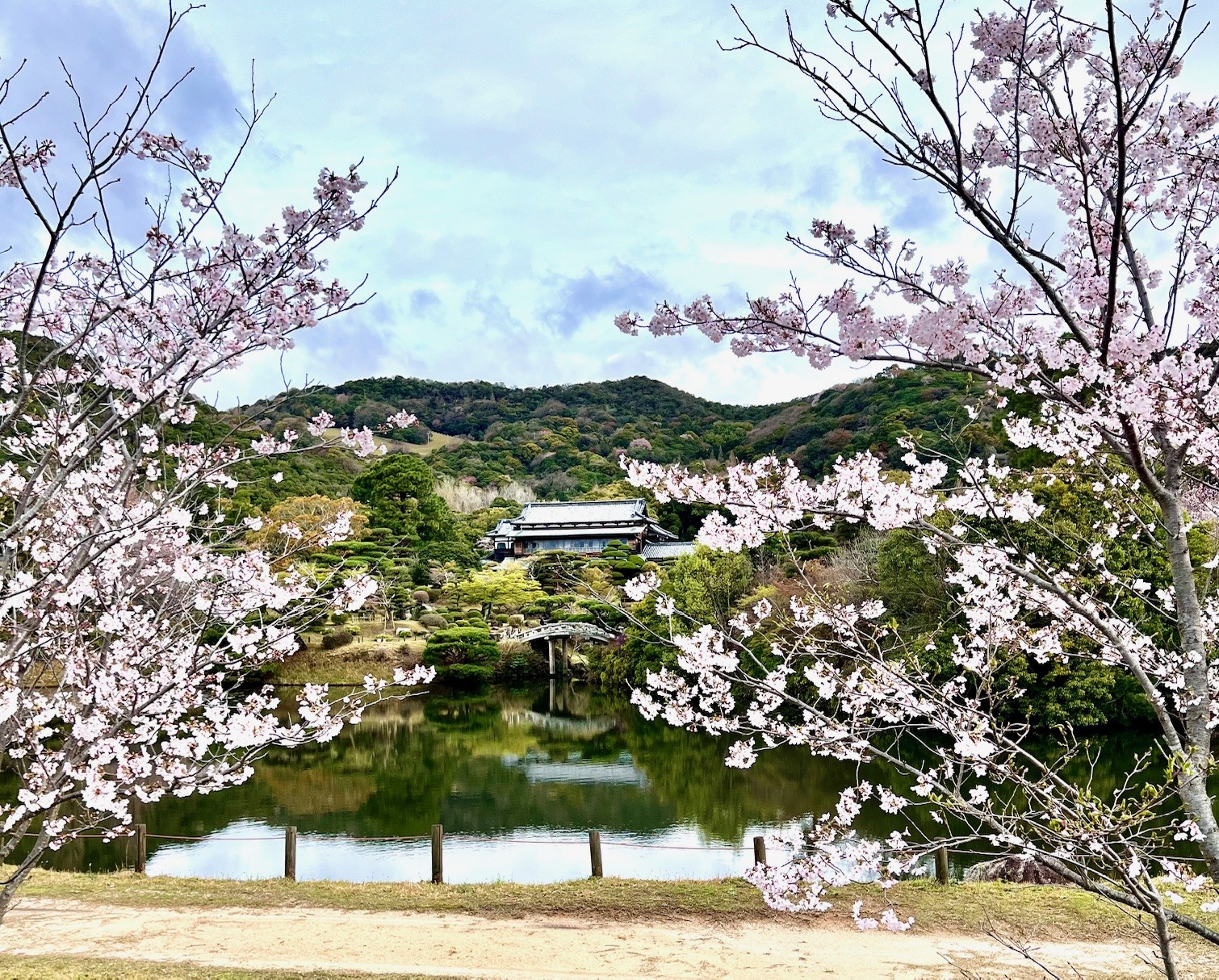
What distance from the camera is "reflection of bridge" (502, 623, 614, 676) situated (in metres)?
22.1

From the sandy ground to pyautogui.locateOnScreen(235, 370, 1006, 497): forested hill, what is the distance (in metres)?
14.6

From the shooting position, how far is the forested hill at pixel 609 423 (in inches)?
1250

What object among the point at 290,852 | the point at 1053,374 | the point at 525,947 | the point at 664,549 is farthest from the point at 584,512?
the point at 1053,374

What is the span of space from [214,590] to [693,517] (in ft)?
96.4

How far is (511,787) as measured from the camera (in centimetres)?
1228

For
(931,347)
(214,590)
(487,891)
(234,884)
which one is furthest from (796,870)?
(234,884)

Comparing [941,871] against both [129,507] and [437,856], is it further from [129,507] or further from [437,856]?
[129,507]

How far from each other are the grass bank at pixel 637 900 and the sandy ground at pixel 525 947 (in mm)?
176

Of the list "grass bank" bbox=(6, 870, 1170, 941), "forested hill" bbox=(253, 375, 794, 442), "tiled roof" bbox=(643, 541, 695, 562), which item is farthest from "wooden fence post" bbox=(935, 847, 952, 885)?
"forested hill" bbox=(253, 375, 794, 442)

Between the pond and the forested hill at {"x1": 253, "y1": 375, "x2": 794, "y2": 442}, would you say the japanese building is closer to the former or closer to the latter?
the pond

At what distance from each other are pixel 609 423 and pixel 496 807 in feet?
163

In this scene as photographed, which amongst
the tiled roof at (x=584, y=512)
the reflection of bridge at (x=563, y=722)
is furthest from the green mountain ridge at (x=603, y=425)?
the reflection of bridge at (x=563, y=722)

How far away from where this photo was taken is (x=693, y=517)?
3281 cm

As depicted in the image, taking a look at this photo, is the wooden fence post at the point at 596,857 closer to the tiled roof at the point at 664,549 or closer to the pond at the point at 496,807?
the pond at the point at 496,807
